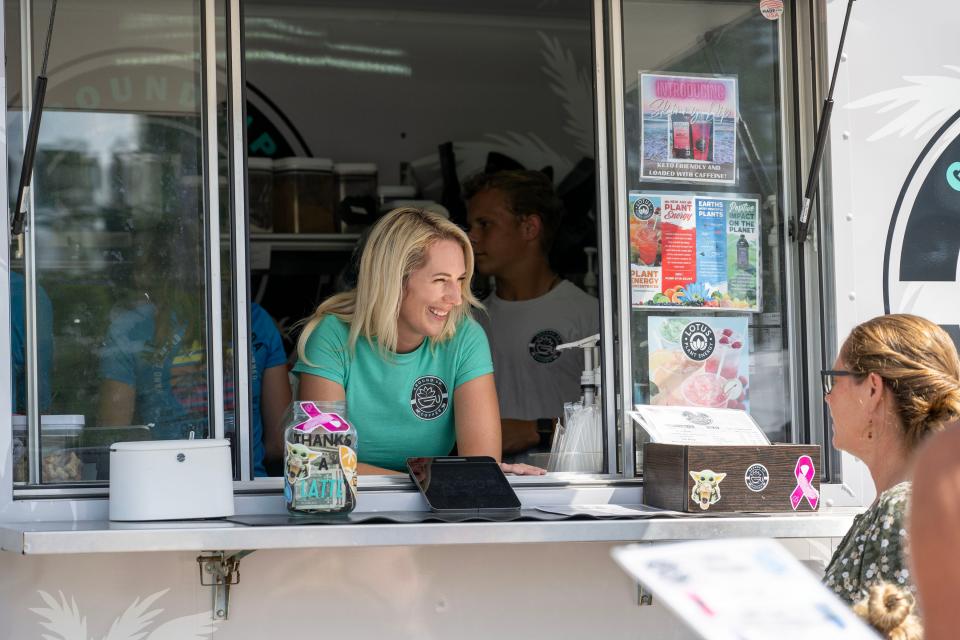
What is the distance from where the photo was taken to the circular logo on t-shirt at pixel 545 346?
3.95m

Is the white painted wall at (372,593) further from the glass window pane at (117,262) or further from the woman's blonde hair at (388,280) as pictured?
the woman's blonde hair at (388,280)

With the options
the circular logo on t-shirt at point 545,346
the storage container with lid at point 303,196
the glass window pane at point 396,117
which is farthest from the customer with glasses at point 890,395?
the storage container with lid at point 303,196

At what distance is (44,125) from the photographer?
291 cm

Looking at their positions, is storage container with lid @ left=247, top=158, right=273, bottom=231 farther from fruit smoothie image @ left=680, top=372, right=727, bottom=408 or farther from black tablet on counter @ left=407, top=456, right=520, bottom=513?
fruit smoothie image @ left=680, top=372, right=727, bottom=408

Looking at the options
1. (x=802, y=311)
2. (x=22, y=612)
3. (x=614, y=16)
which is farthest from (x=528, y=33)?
(x=22, y=612)

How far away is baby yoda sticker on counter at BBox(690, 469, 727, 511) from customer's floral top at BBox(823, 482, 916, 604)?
0.74 metres

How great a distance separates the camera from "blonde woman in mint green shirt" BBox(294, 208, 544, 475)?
3057mm

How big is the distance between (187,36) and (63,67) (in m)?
0.34

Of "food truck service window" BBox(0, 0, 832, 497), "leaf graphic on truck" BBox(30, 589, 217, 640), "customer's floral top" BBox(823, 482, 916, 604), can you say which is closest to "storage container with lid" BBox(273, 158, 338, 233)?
"food truck service window" BBox(0, 0, 832, 497)

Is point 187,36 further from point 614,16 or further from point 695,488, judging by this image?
point 695,488

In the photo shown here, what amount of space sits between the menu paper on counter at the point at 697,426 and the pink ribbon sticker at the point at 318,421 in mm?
704

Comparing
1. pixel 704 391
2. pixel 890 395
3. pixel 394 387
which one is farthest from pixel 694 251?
pixel 890 395

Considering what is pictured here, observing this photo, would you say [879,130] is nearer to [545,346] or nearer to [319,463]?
[545,346]

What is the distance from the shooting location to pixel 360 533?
254cm
